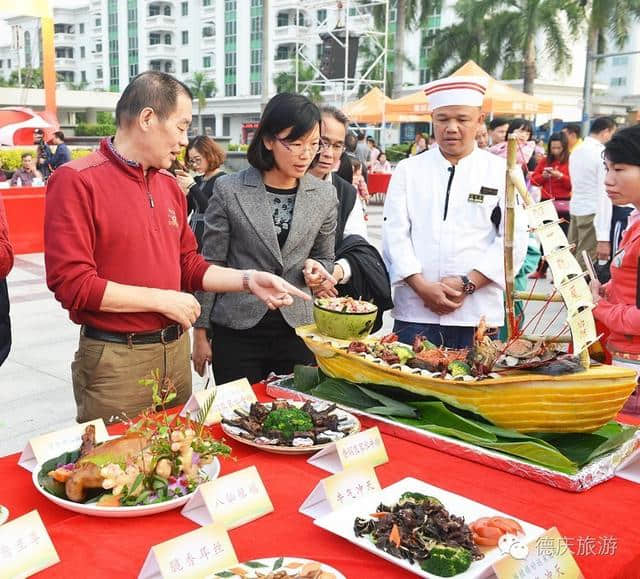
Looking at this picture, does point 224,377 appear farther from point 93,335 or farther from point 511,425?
point 511,425

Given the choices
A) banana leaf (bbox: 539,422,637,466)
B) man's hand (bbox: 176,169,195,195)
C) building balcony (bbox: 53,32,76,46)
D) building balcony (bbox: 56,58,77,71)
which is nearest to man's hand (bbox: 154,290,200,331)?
banana leaf (bbox: 539,422,637,466)

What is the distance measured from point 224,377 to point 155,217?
2.08 ft

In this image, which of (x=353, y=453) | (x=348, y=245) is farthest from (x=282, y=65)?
(x=353, y=453)

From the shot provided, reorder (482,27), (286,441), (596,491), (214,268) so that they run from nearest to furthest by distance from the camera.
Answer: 1. (596,491)
2. (286,441)
3. (214,268)
4. (482,27)

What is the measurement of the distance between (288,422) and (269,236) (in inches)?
29.7

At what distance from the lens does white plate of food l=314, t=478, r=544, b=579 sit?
108 centimetres

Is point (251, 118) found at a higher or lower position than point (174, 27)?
lower

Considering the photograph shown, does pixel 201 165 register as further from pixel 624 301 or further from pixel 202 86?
pixel 202 86

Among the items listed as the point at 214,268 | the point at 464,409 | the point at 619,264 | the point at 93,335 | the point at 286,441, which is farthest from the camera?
the point at 619,264

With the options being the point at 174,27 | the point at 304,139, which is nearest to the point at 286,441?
the point at 304,139

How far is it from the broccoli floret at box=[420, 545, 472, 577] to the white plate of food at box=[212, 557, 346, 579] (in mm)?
136

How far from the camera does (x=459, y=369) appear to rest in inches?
66.0

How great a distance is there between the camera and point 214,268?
2.07 meters

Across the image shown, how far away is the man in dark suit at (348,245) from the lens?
7.83 ft
